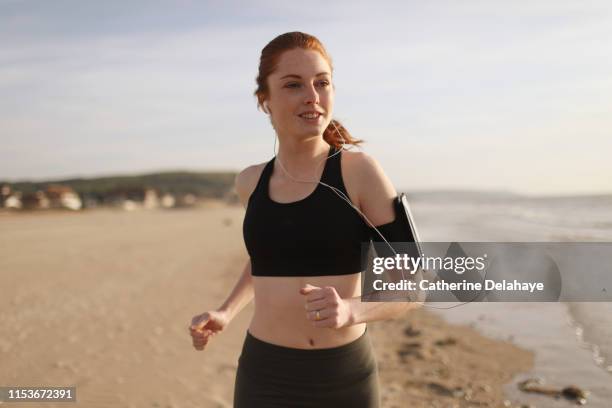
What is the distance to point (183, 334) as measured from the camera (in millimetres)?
8555

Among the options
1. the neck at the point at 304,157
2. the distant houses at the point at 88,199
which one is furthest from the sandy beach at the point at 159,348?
the distant houses at the point at 88,199

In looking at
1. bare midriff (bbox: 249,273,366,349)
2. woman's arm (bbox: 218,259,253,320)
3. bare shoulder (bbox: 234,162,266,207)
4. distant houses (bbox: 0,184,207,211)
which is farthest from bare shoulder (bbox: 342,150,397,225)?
distant houses (bbox: 0,184,207,211)

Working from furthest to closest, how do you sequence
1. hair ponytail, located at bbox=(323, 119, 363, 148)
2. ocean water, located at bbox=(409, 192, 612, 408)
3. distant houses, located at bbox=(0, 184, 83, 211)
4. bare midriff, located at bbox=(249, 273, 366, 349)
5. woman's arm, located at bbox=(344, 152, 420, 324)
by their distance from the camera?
1. distant houses, located at bbox=(0, 184, 83, 211)
2. ocean water, located at bbox=(409, 192, 612, 408)
3. hair ponytail, located at bbox=(323, 119, 363, 148)
4. bare midriff, located at bbox=(249, 273, 366, 349)
5. woman's arm, located at bbox=(344, 152, 420, 324)

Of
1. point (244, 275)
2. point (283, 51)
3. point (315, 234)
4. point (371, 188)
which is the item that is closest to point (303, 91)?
point (283, 51)

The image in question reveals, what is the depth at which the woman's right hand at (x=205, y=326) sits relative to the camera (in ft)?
7.65

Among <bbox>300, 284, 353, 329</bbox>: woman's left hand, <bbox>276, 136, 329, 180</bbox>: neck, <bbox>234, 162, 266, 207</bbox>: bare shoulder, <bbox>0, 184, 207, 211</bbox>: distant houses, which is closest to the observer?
<bbox>300, 284, 353, 329</bbox>: woman's left hand

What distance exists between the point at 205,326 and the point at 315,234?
0.77 meters

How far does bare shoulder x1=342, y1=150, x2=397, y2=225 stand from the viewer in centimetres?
203

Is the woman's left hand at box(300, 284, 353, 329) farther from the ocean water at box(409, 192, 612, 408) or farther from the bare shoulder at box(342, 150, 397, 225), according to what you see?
the ocean water at box(409, 192, 612, 408)

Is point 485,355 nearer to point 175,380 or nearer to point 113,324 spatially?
point 175,380

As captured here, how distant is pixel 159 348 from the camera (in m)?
7.88

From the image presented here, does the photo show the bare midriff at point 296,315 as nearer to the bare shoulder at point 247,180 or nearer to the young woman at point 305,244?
the young woman at point 305,244

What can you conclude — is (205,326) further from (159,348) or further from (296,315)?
(159,348)

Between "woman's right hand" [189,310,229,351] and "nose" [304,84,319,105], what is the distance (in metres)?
1.03
